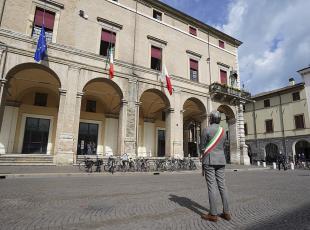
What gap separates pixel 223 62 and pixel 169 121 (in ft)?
36.9

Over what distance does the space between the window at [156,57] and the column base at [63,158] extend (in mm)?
10730

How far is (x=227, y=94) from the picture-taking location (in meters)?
22.4

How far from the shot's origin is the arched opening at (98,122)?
19.3 m

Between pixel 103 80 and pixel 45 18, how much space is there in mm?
5759

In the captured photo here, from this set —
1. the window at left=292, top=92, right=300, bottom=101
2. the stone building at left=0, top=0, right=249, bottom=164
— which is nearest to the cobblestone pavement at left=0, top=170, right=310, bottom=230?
the stone building at left=0, top=0, right=249, bottom=164

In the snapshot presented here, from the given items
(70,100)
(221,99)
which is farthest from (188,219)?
(221,99)

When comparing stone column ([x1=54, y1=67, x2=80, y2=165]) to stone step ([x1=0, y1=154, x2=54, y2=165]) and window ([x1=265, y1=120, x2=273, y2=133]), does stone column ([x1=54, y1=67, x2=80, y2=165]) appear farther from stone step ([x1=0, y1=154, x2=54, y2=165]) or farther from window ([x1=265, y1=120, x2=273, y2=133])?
window ([x1=265, y1=120, x2=273, y2=133])

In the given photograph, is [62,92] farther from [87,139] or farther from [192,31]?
[192,31]

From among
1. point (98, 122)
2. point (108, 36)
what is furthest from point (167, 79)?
point (98, 122)

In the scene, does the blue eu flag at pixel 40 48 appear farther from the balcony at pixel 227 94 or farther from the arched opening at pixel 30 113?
the balcony at pixel 227 94

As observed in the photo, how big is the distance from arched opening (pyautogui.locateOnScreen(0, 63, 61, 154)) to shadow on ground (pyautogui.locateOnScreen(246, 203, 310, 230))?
15986 mm

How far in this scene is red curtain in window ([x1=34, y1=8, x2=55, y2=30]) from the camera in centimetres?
1495

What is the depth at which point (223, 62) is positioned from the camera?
2489 cm

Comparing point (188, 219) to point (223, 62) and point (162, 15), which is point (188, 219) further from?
point (223, 62)
